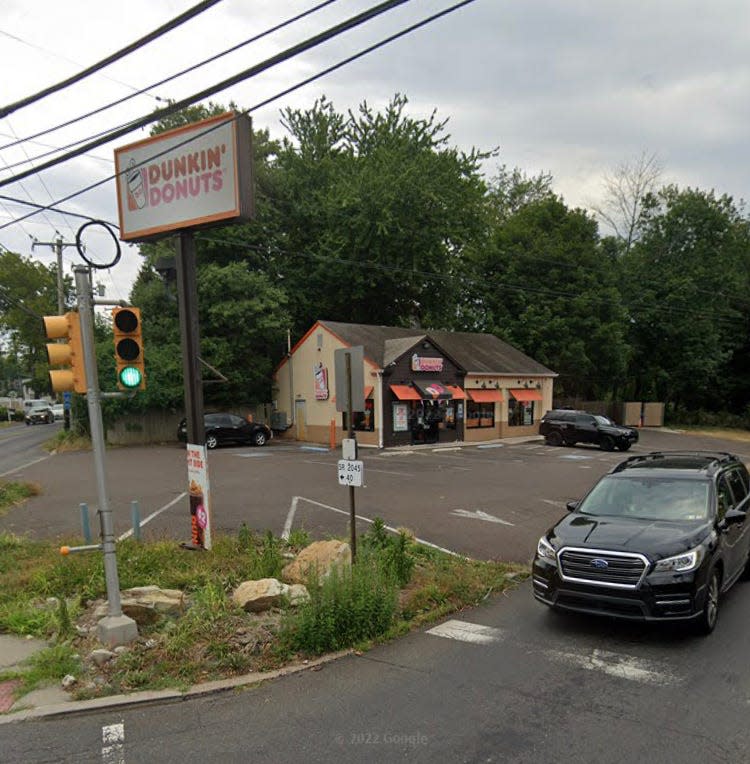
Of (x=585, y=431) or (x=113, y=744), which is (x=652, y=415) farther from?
(x=113, y=744)

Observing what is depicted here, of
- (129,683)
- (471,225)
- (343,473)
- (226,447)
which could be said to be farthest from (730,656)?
(471,225)

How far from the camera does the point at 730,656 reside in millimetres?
5410

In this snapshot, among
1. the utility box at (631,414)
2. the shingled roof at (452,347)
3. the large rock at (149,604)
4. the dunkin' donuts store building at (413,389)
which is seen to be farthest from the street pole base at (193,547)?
the utility box at (631,414)

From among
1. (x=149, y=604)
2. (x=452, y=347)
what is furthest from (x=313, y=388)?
(x=149, y=604)

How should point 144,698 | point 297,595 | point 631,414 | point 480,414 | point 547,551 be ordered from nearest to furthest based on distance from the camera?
point 144,698
point 547,551
point 297,595
point 480,414
point 631,414

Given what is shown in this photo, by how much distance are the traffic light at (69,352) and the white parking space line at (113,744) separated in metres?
2.86

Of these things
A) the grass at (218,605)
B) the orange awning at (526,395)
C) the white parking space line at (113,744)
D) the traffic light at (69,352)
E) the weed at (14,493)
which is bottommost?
the orange awning at (526,395)

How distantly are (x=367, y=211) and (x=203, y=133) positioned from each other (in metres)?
27.3

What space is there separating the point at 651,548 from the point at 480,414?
88.1 ft

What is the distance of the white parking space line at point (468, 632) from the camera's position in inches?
234

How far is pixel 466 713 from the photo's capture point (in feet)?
14.6

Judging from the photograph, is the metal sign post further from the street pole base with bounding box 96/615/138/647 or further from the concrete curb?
the street pole base with bounding box 96/615/138/647

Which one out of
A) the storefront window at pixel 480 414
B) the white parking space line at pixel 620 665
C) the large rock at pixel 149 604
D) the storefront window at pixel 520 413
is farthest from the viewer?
the storefront window at pixel 520 413

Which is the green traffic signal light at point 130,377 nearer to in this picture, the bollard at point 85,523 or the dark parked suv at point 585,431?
the bollard at point 85,523
